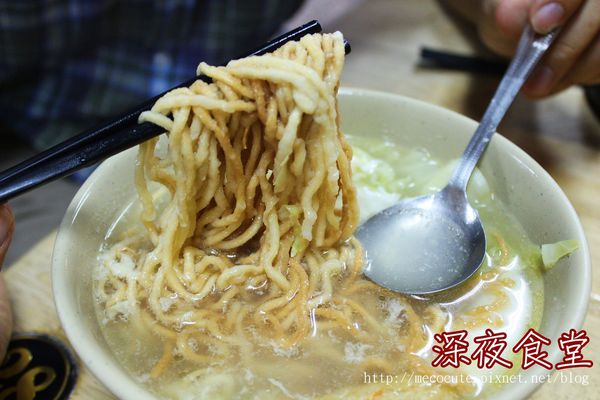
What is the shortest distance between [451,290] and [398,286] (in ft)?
0.45

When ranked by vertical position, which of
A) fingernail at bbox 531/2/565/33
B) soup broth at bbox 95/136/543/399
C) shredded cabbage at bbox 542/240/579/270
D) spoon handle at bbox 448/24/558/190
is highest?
fingernail at bbox 531/2/565/33

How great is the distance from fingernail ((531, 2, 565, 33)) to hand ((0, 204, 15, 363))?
1674mm

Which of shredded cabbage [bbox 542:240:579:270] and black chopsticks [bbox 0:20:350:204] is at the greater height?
black chopsticks [bbox 0:20:350:204]

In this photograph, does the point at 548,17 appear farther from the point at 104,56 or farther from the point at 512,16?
the point at 104,56

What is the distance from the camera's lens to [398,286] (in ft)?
4.49

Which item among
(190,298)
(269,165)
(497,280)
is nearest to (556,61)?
(497,280)

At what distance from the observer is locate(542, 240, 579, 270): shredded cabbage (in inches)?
48.8

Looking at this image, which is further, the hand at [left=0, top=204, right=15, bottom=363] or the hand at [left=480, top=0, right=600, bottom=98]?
the hand at [left=480, top=0, right=600, bottom=98]

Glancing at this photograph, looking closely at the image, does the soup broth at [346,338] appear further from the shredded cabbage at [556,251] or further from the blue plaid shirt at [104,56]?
the blue plaid shirt at [104,56]

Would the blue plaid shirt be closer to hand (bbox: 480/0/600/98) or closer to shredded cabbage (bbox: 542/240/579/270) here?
hand (bbox: 480/0/600/98)

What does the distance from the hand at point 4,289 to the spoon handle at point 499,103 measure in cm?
117

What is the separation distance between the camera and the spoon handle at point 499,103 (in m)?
1.55

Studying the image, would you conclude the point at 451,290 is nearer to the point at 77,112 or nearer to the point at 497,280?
the point at 497,280

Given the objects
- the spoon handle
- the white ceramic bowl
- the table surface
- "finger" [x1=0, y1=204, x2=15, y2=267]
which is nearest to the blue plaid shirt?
the table surface
